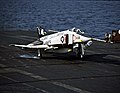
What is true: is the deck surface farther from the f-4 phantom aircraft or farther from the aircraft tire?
the f-4 phantom aircraft

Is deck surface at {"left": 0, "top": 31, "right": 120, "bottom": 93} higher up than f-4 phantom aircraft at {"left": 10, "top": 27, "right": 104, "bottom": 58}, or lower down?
lower down

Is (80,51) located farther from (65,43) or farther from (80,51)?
(65,43)

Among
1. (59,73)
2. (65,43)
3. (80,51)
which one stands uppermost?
(65,43)

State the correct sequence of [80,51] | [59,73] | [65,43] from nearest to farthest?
1. [59,73]
2. [65,43]
3. [80,51]

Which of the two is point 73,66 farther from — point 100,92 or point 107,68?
point 100,92

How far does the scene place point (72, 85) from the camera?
957 inches

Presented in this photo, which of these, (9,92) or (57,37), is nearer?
(9,92)

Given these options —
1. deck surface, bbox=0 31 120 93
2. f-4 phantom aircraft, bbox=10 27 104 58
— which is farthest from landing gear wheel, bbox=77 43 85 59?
deck surface, bbox=0 31 120 93

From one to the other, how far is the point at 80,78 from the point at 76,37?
1056cm

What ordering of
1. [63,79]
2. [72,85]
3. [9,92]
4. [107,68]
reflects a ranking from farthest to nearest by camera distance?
[107,68]
[63,79]
[72,85]
[9,92]

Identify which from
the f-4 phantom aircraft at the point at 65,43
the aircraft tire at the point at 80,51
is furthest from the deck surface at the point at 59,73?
the f-4 phantom aircraft at the point at 65,43

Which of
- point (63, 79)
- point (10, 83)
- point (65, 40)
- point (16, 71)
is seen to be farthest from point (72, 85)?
point (65, 40)

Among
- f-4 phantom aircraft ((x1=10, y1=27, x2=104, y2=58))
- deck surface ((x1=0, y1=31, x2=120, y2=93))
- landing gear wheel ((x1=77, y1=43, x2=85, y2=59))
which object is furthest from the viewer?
landing gear wheel ((x1=77, y1=43, x2=85, y2=59))

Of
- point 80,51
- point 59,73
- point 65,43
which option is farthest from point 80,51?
point 59,73
